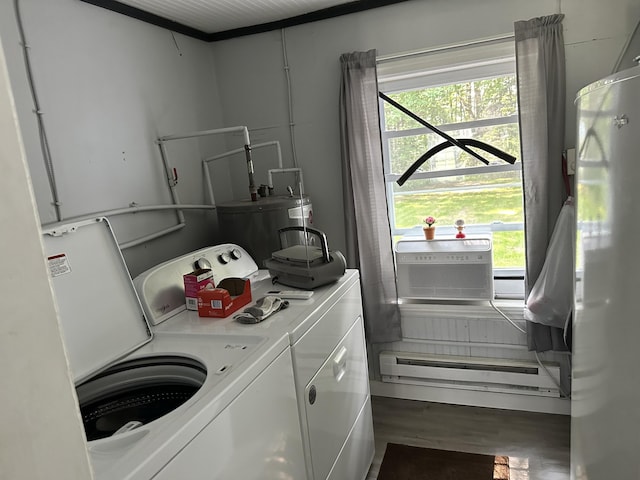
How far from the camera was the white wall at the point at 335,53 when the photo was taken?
2068 millimetres

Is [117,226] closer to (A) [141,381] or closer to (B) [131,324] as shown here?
(B) [131,324]

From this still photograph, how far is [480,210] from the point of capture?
253 cm

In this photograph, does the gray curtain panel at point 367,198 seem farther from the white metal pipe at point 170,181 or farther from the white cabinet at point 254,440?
the white cabinet at point 254,440

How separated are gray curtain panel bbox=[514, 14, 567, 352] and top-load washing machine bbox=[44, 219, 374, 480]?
1.09 metres

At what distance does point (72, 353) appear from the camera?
1.26m

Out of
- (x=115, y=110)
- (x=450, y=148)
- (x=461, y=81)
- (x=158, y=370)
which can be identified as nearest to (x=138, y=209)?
(x=115, y=110)

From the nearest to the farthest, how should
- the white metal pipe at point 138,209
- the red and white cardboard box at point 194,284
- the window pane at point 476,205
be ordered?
the red and white cardboard box at point 194,284 → the white metal pipe at point 138,209 → the window pane at point 476,205

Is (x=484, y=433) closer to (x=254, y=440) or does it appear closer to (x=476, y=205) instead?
(x=476, y=205)

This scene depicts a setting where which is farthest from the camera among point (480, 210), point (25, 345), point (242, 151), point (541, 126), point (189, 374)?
point (242, 151)

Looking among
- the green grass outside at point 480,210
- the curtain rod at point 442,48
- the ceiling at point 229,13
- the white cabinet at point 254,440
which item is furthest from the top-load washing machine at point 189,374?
the curtain rod at point 442,48

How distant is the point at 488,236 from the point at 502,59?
2.95 ft

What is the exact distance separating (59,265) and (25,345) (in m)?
1.02

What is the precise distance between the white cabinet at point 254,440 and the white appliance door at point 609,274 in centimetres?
86

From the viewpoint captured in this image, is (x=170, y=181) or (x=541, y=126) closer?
(x=541, y=126)
